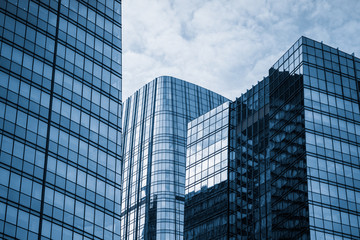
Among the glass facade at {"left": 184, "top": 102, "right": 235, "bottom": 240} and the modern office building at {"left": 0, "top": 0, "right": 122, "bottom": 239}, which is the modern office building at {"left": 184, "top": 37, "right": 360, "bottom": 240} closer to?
the glass facade at {"left": 184, "top": 102, "right": 235, "bottom": 240}

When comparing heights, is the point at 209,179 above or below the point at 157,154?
below

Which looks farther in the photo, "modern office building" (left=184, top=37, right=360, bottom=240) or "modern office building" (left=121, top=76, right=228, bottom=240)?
"modern office building" (left=121, top=76, right=228, bottom=240)

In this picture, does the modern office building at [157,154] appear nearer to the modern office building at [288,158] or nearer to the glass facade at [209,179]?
the glass facade at [209,179]

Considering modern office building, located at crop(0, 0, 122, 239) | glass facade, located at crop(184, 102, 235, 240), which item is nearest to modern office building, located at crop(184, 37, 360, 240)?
glass facade, located at crop(184, 102, 235, 240)

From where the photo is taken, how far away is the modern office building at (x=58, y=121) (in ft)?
225

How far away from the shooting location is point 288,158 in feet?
317

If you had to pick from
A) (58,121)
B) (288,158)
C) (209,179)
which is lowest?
(58,121)

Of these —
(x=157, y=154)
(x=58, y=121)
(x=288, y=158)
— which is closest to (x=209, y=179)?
(x=288, y=158)

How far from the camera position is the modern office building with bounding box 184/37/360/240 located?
91.4m

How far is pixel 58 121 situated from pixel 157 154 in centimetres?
9773

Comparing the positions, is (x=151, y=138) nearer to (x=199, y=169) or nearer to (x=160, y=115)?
(x=160, y=115)

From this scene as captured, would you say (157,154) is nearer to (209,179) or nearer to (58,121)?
(209,179)

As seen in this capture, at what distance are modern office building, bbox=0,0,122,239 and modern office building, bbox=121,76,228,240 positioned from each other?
8156 centimetres

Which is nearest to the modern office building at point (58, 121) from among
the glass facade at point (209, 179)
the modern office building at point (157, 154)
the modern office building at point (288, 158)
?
the modern office building at point (288, 158)
